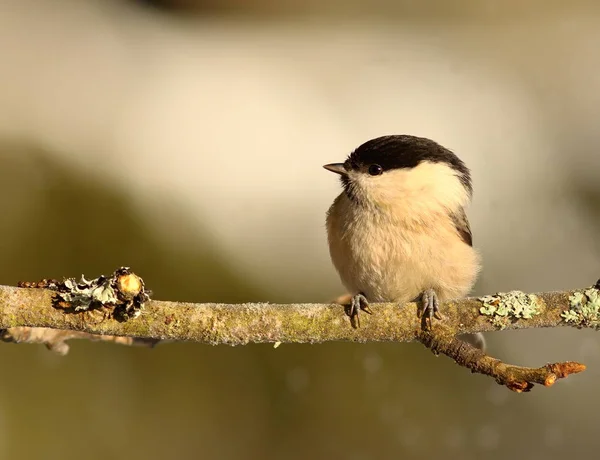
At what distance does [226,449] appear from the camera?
2670mm

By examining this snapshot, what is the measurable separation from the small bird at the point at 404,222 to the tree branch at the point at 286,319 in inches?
15.9

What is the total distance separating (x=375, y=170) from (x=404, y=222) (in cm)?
18

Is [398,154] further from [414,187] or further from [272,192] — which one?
[272,192]

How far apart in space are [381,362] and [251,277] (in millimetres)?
811

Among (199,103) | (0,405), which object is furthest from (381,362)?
(199,103)

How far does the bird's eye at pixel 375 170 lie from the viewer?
1.79 meters

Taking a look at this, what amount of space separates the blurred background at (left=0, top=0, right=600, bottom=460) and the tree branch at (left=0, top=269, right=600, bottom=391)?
0.88 meters

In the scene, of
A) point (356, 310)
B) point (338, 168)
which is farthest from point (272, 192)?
point (356, 310)

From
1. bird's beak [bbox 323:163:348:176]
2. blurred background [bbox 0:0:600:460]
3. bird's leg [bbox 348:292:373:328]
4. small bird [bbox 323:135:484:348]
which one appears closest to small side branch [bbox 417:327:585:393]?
bird's leg [bbox 348:292:373:328]

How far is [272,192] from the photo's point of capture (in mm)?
3922

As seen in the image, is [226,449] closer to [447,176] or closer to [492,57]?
[447,176]

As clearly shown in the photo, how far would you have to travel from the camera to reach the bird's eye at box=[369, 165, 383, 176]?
5.86ft

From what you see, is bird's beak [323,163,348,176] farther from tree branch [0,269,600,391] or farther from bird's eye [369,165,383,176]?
tree branch [0,269,600,391]

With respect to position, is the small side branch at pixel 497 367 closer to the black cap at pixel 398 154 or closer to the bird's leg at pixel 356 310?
the bird's leg at pixel 356 310
